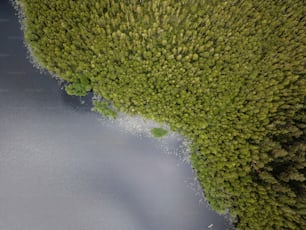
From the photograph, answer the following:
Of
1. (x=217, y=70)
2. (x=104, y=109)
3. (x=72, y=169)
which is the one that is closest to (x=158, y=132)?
(x=104, y=109)

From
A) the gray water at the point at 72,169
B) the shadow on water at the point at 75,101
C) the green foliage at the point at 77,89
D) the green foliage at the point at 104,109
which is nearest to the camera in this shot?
the gray water at the point at 72,169

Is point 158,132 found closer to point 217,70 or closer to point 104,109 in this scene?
point 104,109

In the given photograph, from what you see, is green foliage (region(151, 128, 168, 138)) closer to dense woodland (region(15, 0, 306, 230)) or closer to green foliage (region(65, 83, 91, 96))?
dense woodland (region(15, 0, 306, 230))

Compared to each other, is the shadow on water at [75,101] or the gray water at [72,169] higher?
the shadow on water at [75,101]

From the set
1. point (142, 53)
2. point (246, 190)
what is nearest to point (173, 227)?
point (246, 190)

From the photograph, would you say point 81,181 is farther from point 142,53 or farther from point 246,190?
point 246,190

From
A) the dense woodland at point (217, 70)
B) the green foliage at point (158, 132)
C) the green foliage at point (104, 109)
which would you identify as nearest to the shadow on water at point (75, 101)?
the green foliage at point (104, 109)

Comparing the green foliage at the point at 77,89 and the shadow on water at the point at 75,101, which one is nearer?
the green foliage at the point at 77,89

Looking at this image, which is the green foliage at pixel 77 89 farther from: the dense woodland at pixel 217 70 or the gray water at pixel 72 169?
the dense woodland at pixel 217 70
